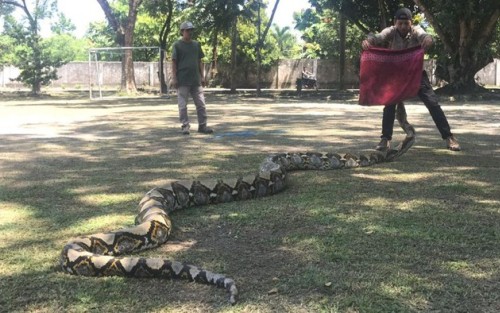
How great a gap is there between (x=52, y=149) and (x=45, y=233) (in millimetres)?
5531

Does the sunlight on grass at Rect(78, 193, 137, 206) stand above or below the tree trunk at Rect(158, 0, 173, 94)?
below

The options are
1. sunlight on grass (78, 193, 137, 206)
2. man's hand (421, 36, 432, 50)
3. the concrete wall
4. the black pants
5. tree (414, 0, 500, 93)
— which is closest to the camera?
sunlight on grass (78, 193, 137, 206)

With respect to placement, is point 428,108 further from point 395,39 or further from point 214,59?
point 214,59

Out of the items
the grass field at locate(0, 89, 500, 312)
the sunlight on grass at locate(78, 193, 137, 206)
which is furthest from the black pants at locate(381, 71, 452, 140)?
the sunlight on grass at locate(78, 193, 137, 206)

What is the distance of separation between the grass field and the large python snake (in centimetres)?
8

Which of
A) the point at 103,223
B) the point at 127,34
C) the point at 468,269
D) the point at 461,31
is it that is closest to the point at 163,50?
the point at 127,34

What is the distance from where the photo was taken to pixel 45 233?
15.1ft

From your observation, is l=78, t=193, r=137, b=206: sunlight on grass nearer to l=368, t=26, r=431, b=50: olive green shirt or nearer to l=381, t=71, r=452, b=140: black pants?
l=381, t=71, r=452, b=140: black pants

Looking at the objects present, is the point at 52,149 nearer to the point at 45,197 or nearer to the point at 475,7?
the point at 45,197

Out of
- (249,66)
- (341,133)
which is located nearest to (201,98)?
(341,133)

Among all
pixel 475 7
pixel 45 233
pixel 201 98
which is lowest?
pixel 45 233

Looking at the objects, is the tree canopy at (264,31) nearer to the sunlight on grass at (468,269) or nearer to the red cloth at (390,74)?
the red cloth at (390,74)

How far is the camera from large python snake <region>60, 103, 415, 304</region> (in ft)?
11.8

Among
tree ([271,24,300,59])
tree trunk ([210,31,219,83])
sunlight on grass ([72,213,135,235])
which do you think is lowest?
sunlight on grass ([72,213,135,235])
